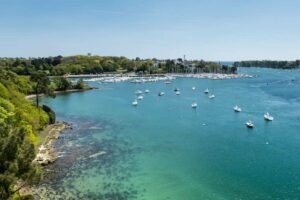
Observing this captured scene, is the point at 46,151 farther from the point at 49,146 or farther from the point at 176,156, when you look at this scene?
the point at 176,156

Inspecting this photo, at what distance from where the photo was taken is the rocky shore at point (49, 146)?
49.5 meters

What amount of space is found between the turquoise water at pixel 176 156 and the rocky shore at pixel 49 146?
1.39 meters

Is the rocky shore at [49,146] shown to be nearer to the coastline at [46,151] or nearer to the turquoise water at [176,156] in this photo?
the coastline at [46,151]

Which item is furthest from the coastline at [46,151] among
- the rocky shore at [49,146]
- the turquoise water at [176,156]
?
the turquoise water at [176,156]

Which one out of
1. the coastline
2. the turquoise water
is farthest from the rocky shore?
the turquoise water

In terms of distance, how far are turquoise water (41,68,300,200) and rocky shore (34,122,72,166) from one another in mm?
1390

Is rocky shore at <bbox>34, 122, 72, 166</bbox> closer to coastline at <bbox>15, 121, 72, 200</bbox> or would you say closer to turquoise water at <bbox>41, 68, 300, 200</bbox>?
coastline at <bbox>15, 121, 72, 200</bbox>

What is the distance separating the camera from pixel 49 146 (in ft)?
187

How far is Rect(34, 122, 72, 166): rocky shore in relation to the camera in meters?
49.5

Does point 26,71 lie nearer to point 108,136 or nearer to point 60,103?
point 60,103

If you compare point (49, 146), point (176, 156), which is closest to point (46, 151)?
point (49, 146)

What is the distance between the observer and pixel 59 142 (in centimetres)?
6022

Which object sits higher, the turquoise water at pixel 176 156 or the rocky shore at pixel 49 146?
the rocky shore at pixel 49 146

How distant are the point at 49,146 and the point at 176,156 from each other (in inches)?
822
